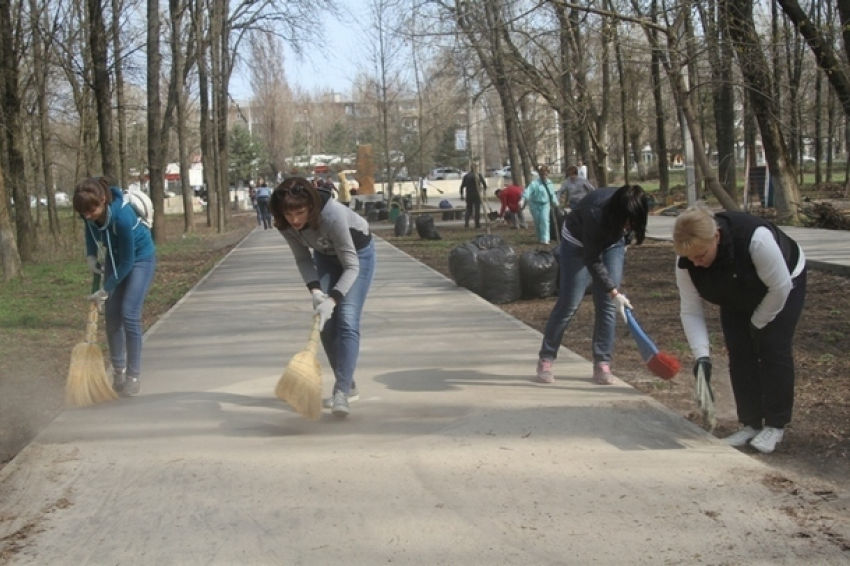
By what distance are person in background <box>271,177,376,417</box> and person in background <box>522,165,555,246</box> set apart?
13205 mm

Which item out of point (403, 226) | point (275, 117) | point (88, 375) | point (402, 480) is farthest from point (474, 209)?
point (275, 117)

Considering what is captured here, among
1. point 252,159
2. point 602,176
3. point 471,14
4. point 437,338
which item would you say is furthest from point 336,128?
point 437,338

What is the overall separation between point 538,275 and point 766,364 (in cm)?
699

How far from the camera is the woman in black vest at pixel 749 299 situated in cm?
477

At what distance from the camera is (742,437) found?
17.6ft

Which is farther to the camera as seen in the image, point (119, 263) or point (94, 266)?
point (94, 266)

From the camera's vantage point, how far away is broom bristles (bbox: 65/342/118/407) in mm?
6645

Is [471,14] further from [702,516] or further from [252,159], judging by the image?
[252,159]

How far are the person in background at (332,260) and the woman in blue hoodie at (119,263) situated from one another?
1248 mm

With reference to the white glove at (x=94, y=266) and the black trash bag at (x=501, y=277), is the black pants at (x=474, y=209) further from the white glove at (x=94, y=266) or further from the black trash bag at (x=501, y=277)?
the white glove at (x=94, y=266)

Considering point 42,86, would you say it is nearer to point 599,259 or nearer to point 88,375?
point 88,375

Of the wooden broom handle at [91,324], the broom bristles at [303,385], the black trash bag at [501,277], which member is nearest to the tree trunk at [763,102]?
the black trash bag at [501,277]

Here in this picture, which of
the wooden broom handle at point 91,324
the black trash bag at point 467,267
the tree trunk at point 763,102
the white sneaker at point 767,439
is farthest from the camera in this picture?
the tree trunk at point 763,102

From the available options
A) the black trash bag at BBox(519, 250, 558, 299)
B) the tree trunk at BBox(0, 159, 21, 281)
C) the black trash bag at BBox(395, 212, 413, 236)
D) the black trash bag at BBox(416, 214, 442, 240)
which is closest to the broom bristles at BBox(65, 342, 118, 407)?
the black trash bag at BBox(519, 250, 558, 299)
